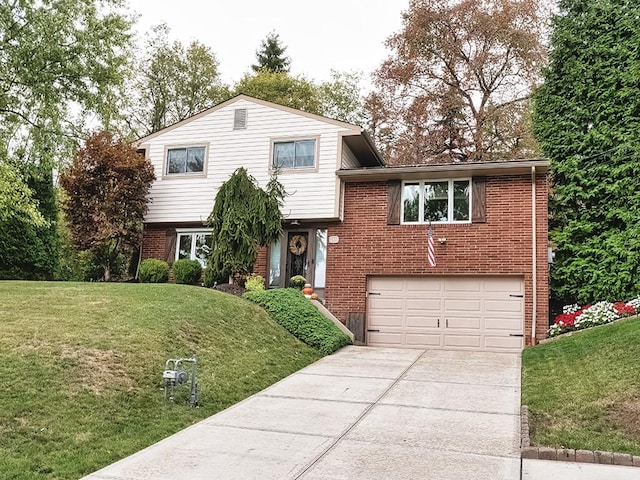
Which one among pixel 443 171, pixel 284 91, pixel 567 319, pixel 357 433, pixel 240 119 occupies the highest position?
pixel 284 91

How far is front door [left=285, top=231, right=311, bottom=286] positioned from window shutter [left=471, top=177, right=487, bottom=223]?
4.33 meters

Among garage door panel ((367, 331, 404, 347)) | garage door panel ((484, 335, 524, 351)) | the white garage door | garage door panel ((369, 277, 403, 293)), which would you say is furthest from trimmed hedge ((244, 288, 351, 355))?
garage door panel ((484, 335, 524, 351))

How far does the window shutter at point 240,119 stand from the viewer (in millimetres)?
15672

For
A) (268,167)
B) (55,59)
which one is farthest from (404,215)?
(55,59)

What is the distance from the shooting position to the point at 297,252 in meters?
15.1

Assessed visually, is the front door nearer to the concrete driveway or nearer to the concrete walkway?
the concrete driveway

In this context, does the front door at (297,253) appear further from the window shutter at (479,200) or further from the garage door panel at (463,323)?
the window shutter at (479,200)

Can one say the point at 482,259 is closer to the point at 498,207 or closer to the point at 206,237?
the point at 498,207

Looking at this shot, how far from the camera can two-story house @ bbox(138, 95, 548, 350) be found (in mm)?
13320

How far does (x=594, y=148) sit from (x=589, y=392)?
910 cm

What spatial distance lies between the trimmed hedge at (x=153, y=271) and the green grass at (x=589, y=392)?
31.0ft

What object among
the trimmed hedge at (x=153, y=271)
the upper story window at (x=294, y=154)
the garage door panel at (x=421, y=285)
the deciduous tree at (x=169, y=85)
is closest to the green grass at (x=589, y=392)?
the garage door panel at (x=421, y=285)

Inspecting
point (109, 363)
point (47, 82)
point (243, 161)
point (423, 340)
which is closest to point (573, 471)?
point (109, 363)

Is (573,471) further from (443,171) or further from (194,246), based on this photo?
(194,246)
